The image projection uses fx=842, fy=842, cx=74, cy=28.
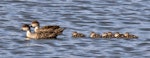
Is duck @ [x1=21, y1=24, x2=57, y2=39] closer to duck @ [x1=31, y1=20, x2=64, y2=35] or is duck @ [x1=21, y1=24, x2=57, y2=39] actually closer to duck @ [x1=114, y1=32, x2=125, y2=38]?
duck @ [x1=31, y1=20, x2=64, y2=35]

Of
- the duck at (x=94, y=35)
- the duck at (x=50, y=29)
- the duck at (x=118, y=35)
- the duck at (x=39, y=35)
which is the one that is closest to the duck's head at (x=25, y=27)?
the duck at (x=39, y=35)

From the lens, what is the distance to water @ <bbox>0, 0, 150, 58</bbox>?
2180 cm

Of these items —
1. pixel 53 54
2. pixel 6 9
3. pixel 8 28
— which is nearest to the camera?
pixel 53 54

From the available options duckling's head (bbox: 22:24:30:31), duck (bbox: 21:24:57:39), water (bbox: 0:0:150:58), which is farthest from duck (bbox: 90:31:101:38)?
duckling's head (bbox: 22:24:30:31)

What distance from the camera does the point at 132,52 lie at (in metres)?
21.9

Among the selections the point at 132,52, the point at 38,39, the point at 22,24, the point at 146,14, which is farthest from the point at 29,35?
the point at 146,14

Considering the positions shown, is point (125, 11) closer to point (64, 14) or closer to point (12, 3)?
point (64, 14)

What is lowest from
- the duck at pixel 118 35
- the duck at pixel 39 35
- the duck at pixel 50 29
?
the duck at pixel 118 35

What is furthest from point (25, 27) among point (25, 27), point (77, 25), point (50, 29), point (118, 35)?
point (118, 35)

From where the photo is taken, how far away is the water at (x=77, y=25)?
21797 millimetres

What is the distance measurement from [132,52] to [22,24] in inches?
206

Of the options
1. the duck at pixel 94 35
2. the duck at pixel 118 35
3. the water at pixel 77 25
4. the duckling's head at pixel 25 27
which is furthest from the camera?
the duckling's head at pixel 25 27

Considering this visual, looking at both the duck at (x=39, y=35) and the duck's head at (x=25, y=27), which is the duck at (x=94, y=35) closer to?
the duck at (x=39, y=35)

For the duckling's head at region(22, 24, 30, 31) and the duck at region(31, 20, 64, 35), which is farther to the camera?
the duckling's head at region(22, 24, 30, 31)
